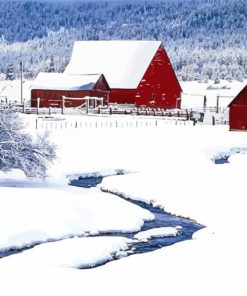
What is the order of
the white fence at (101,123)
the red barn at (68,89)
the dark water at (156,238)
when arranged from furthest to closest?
the red barn at (68,89) → the white fence at (101,123) → the dark water at (156,238)

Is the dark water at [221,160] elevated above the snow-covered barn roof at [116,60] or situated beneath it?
situated beneath

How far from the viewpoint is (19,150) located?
23453 mm

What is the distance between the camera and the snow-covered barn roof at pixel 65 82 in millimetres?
58719

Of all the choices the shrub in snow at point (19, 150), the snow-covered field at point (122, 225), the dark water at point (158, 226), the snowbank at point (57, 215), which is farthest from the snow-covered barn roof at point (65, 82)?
the snowbank at point (57, 215)

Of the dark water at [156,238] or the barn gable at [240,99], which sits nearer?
the dark water at [156,238]

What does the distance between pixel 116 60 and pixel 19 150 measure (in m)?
42.6

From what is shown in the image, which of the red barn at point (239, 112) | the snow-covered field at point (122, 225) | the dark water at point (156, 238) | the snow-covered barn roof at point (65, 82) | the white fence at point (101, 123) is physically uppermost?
the snow-covered barn roof at point (65, 82)

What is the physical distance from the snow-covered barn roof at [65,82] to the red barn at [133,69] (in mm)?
2811

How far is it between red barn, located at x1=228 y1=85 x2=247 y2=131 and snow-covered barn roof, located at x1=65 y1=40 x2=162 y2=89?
1488 centimetres

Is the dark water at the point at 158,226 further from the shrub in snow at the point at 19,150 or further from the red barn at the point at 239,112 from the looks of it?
the red barn at the point at 239,112

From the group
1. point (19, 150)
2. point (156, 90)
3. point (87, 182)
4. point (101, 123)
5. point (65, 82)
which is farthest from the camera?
point (156, 90)

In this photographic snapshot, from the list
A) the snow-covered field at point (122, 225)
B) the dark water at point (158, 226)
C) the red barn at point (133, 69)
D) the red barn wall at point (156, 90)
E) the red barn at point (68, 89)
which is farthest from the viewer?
the red barn at point (133, 69)

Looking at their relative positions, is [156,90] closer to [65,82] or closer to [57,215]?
[65,82]

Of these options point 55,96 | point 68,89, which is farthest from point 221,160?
point 55,96
